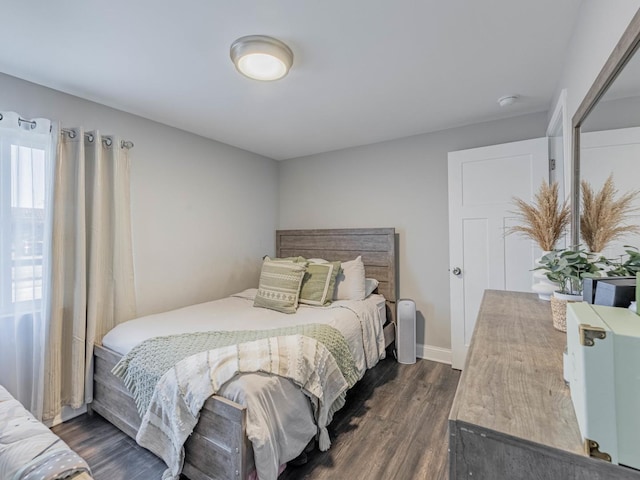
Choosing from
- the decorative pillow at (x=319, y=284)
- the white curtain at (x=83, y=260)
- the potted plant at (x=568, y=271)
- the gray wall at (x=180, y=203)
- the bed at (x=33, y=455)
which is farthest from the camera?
the decorative pillow at (x=319, y=284)

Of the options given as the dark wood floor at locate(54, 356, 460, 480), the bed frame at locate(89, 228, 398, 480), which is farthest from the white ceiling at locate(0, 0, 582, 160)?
the dark wood floor at locate(54, 356, 460, 480)

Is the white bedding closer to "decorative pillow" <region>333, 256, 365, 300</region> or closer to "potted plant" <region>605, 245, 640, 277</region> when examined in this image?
"decorative pillow" <region>333, 256, 365, 300</region>

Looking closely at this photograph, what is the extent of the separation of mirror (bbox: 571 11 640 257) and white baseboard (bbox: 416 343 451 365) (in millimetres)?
1949

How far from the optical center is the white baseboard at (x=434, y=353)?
294 cm

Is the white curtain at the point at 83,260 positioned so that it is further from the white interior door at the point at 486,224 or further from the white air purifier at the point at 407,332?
the white interior door at the point at 486,224

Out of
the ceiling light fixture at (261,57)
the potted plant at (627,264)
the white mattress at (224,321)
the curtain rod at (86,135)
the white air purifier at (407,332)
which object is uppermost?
the ceiling light fixture at (261,57)

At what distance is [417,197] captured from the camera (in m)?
3.07

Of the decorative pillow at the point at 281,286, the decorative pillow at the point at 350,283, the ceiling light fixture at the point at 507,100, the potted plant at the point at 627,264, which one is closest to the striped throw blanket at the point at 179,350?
the decorative pillow at the point at 281,286

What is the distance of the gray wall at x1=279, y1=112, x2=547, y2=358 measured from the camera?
9.29 feet

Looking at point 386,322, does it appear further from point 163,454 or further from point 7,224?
point 7,224

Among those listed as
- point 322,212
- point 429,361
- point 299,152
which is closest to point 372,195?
point 322,212

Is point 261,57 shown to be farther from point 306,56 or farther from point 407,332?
point 407,332

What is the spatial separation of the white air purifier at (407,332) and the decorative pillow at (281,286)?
3.59 ft

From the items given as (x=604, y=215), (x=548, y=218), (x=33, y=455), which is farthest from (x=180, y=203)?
(x=604, y=215)
